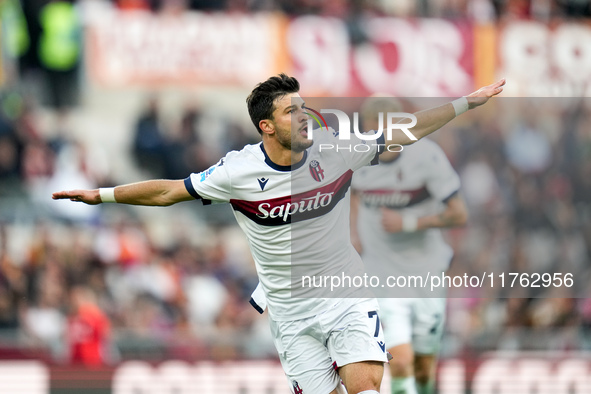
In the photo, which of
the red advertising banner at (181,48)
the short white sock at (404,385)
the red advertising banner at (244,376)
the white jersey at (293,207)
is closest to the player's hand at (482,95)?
the white jersey at (293,207)

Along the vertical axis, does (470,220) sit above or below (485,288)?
above

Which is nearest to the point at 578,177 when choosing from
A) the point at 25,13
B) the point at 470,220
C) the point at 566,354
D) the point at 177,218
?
the point at 470,220

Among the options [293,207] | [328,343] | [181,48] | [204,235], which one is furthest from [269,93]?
[181,48]

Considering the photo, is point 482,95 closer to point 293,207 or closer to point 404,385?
point 293,207

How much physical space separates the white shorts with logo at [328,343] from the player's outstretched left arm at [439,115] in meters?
1.14

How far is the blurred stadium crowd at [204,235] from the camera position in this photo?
38.1ft

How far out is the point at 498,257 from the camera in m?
13.5

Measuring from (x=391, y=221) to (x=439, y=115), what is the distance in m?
1.48

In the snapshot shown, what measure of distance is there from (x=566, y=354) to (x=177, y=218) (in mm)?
6136

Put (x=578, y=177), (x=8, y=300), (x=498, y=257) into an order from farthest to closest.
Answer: (x=578, y=177) → (x=498, y=257) → (x=8, y=300)

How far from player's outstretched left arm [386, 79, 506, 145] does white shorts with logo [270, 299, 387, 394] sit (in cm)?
114

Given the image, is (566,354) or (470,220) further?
(470,220)

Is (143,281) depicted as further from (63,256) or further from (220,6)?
(220,6)

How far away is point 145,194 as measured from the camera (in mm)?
6441
